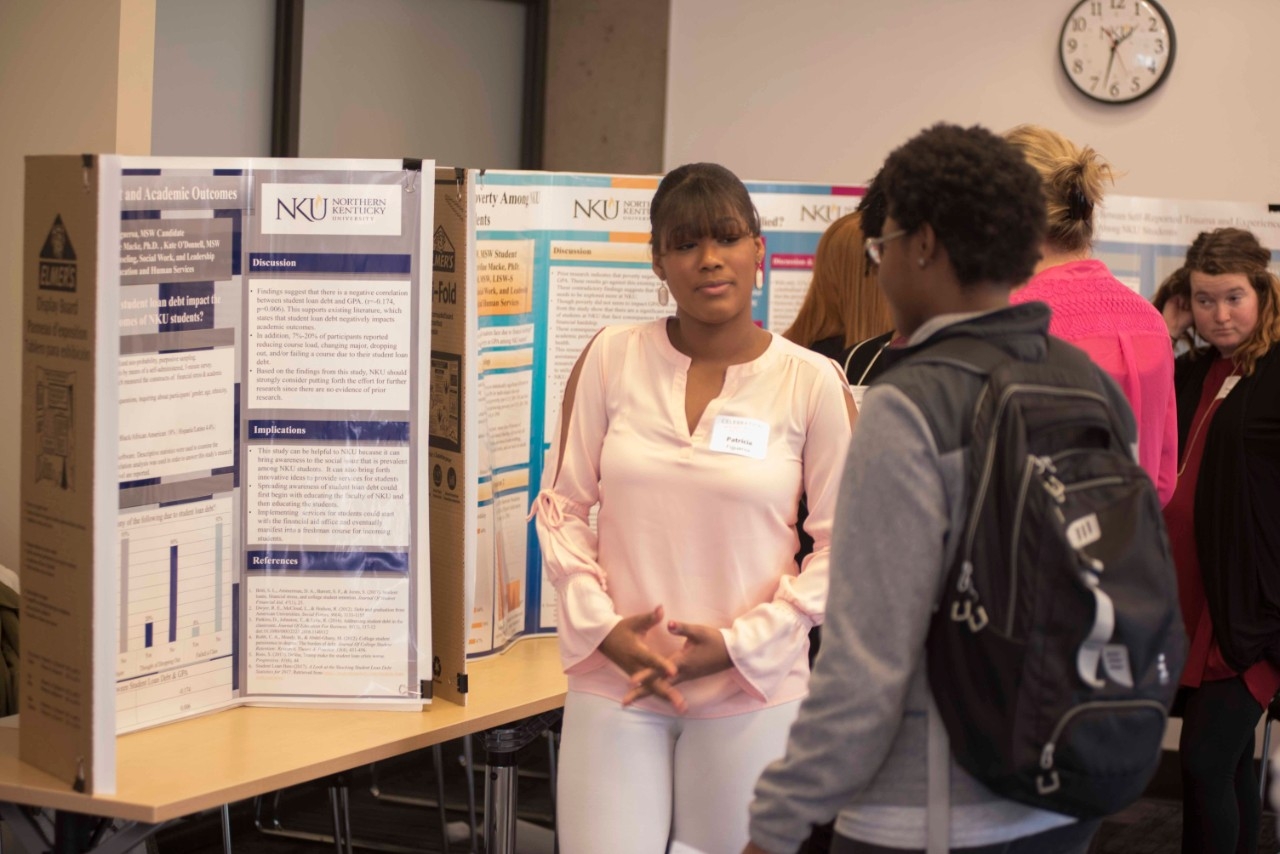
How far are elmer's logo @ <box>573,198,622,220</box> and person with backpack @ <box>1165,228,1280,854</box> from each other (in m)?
1.57

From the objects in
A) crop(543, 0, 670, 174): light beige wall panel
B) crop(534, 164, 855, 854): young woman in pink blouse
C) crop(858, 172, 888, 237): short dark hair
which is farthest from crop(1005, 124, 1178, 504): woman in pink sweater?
crop(543, 0, 670, 174): light beige wall panel

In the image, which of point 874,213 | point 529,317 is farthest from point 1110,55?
point 874,213

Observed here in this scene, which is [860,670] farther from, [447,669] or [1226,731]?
[1226,731]

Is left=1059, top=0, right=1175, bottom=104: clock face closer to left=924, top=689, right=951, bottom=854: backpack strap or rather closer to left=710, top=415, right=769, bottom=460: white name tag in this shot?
left=710, top=415, right=769, bottom=460: white name tag

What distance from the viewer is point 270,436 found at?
2.34m

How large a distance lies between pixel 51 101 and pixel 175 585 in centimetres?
129

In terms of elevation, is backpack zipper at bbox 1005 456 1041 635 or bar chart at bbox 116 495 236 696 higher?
backpack zipper at bbox 1005 456 1041 635

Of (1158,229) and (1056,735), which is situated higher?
(1158,229)

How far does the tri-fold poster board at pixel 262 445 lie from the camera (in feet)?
6.40

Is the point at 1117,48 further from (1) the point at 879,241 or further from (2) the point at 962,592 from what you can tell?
(2) the point at 962,592

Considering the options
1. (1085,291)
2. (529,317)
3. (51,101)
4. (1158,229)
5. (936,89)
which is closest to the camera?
(1085,291)

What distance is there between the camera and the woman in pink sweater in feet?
6.84

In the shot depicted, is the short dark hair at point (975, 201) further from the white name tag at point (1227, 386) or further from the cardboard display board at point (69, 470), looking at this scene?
the white name tag at point (1227, 386)

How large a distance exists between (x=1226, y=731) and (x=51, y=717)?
2629mm
